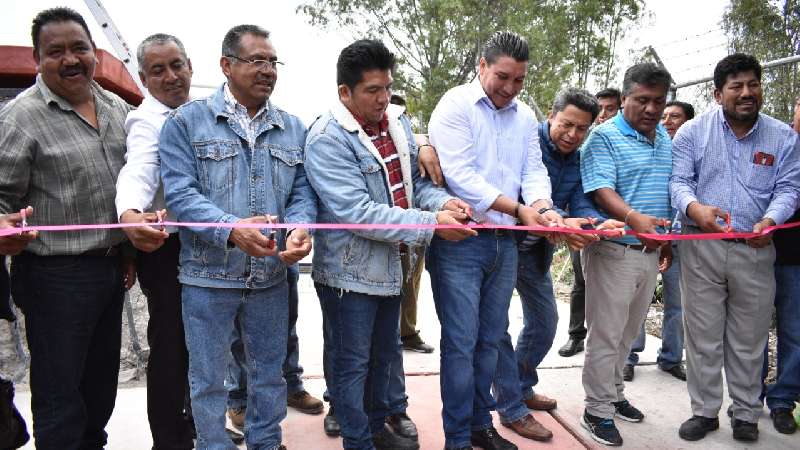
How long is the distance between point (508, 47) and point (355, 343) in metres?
1.54

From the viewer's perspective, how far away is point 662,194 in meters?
3.14

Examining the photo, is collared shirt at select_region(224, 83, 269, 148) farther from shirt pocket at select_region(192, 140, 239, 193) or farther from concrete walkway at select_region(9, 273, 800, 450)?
concrete walkway at select_region(9, 273, 800, 450)

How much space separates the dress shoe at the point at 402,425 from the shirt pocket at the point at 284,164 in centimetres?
139

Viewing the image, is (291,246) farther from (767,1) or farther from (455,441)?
(767,1)

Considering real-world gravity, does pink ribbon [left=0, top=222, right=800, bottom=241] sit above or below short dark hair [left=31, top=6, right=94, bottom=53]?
below

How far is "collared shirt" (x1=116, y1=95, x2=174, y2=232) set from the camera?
2.30 metres

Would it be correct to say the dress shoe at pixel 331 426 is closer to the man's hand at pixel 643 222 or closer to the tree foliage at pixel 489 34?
the man's hand at pixel 643 222

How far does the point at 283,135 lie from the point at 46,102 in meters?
0.96

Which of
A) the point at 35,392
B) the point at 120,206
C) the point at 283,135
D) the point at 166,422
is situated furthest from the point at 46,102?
the point at 166,422

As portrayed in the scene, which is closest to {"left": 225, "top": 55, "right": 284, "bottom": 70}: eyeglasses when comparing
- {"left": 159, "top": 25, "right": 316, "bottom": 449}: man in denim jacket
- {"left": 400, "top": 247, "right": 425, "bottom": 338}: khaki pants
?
{"left": 159, "top": 25, "right": 316, "bottom": 449}: man in denim jacket

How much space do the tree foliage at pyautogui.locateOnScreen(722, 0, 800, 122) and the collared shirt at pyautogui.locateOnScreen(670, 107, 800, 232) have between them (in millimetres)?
2005

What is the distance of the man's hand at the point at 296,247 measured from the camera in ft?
7.39

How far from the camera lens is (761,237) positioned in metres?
3.05

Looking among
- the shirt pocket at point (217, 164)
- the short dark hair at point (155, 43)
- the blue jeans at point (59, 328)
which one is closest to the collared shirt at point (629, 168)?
the shirt pocket at point (217, 164)
